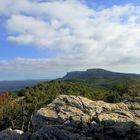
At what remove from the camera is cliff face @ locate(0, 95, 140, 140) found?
93.5 ft

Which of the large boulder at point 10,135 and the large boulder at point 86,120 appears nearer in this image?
the large boulder at point 86,120

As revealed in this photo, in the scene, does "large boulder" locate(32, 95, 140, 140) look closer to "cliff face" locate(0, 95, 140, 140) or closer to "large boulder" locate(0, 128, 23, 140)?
"cliff face" locate(0, 95, 140, 140)

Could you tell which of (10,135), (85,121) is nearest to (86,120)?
(85,121)

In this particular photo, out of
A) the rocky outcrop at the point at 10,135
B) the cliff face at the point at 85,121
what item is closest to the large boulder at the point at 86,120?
the cliff face at the point at 85,121

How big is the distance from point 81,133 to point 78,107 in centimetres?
326

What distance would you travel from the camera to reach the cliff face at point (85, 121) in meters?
28.5

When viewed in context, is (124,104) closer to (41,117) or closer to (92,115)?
(92,115)

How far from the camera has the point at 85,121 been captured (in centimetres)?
2950

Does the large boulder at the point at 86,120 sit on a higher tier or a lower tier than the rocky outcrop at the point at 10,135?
higher

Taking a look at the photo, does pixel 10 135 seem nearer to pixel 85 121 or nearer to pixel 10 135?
pixel 10 135

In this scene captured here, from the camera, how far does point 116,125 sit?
28.7 meters

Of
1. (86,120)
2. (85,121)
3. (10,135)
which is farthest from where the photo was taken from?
(10,135)

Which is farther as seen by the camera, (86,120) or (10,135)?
(10,135)

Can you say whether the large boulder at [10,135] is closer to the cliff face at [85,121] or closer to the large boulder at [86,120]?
the cliff face at [85,121]
